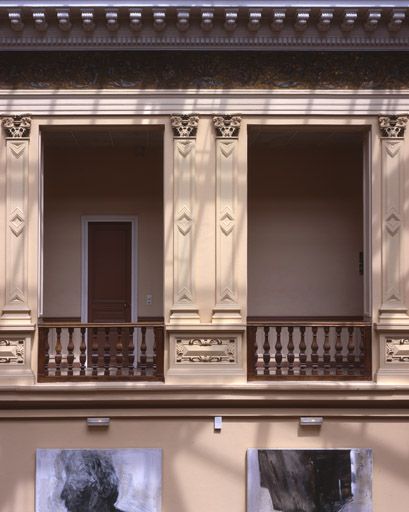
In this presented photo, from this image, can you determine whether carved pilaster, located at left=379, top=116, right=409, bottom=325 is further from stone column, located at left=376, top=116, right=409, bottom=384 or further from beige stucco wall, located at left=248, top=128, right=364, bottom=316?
beige stucco wall, located at left=248, top=128, right=364, bottom=316

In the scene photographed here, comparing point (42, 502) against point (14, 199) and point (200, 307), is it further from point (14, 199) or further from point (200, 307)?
point (14, 199)

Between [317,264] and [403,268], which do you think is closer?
[403,268]

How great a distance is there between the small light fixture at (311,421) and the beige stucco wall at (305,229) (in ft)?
7.36

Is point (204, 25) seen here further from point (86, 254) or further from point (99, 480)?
point (99, 480)

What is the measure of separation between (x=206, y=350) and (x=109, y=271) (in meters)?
2.63

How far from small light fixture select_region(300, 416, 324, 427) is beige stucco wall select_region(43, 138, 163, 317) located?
9.60 feet

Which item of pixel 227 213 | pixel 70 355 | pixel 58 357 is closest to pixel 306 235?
pixel 227 213

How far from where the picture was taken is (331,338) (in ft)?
36.0

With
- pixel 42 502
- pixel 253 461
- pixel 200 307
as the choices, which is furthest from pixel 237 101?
pixel 42 502

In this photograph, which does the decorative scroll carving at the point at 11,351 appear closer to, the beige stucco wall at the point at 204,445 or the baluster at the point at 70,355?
the baluster at the point at 70,355

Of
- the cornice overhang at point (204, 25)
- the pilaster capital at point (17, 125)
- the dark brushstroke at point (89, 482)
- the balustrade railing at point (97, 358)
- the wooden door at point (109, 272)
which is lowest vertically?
the dark brushstroke at point (89, 482)

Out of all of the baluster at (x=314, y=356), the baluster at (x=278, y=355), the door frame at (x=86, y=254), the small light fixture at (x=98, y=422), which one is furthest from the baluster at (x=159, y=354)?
the door frame at (x=86, y=254)

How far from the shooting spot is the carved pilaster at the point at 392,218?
905cm

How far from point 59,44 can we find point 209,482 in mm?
5252
